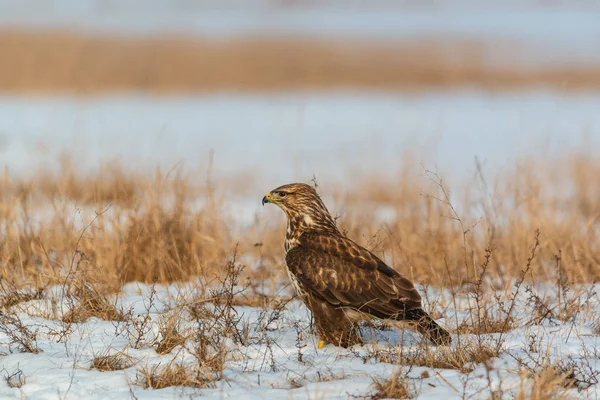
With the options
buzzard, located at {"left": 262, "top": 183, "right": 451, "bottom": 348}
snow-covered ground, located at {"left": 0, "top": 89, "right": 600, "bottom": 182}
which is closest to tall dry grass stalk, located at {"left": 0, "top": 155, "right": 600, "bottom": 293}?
buzzard, located at {"left": 262, "top": 183, "right": 451, "bottom": 348}

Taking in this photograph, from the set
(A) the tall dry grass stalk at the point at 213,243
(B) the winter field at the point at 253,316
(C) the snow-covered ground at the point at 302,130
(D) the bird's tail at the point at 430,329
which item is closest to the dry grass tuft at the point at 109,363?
(B) the winter field at the point at 253,316

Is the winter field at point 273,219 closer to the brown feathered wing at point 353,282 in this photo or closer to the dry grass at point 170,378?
the dry grass at point 170,378

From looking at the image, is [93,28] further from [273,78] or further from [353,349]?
[353,349]

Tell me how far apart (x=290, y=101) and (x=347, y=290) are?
17341 mm

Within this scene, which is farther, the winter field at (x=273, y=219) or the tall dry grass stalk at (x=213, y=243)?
the tall dry grass stalk at (x=213, y=243)

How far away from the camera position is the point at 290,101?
2217 cm

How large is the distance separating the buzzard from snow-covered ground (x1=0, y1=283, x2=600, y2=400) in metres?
0.13

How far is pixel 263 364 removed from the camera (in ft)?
15.9

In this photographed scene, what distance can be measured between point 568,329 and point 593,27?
49.9m

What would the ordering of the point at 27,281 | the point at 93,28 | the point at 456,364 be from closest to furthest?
the point at 456,364, the point at 27,281, the point at 93,28

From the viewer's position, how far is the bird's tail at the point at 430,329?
16.2 feet

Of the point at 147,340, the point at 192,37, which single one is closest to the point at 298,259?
the point at 147,340

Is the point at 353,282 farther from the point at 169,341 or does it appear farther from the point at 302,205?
the point at 169,341

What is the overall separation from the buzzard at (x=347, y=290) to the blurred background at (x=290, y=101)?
2.96 m
